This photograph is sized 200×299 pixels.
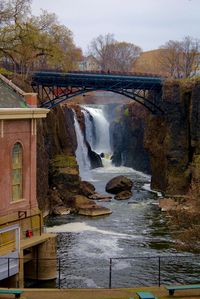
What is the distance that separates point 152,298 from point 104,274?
12.2m

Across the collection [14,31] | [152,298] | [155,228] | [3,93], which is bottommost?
[155,228]

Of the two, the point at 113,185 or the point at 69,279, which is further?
the point at 113,185

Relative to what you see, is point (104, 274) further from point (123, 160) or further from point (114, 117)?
point (114, 117)

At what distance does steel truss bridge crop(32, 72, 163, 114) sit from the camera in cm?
6366

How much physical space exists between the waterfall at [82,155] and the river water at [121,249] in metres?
18.8

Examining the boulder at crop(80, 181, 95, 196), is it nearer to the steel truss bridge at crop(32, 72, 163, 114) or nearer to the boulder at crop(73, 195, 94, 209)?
the boulder at crop(73, 195, 94, 209)

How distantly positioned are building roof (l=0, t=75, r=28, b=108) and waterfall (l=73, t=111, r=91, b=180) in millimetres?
45502

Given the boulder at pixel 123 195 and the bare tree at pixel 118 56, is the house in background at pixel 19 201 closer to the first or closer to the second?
the boulder at pixel 123 195

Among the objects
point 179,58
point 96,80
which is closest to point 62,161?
point 96,80

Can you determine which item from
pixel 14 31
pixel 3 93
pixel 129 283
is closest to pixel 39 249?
pixel 129 283

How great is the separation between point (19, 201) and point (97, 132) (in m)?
67.2

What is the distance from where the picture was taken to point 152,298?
19391 mm

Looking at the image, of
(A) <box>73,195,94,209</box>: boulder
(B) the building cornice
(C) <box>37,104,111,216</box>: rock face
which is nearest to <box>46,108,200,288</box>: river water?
(C) <box>37,104,111,216</box>: rock face

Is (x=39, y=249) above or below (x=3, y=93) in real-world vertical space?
below
